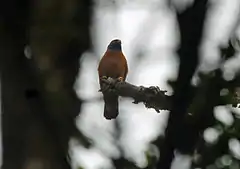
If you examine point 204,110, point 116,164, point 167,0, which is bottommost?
point 116,164

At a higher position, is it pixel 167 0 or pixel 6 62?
pixel 167 0

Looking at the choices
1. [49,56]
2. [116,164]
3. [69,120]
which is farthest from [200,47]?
[49,56]

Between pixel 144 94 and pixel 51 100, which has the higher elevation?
pixel 51 100

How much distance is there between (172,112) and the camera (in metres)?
0.62

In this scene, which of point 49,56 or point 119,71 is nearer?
point 49,56

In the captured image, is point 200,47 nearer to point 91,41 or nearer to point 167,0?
point 167,0

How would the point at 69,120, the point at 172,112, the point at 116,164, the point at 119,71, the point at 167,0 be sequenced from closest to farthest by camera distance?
the point at 172,112 → the point at 116,164 → the point at 167,0 → the point at 69,120 → the point at 119,71

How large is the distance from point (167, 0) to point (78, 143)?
0.36 metres

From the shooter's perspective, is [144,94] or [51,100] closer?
[51,100]

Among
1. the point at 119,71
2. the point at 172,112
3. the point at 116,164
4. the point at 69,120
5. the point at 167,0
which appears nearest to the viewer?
the point at 172,112

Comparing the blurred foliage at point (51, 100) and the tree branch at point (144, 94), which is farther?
the tree branch at point (144, 94)

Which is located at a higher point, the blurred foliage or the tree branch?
the blurred foliage

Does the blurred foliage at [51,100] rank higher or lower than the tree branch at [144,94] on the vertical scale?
higher

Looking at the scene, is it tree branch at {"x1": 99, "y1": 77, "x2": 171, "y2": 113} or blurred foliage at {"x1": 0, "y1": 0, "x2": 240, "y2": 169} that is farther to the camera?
tree branch at {"x1": 99, "y1": 77, "x2": 171, "y2": 113}
